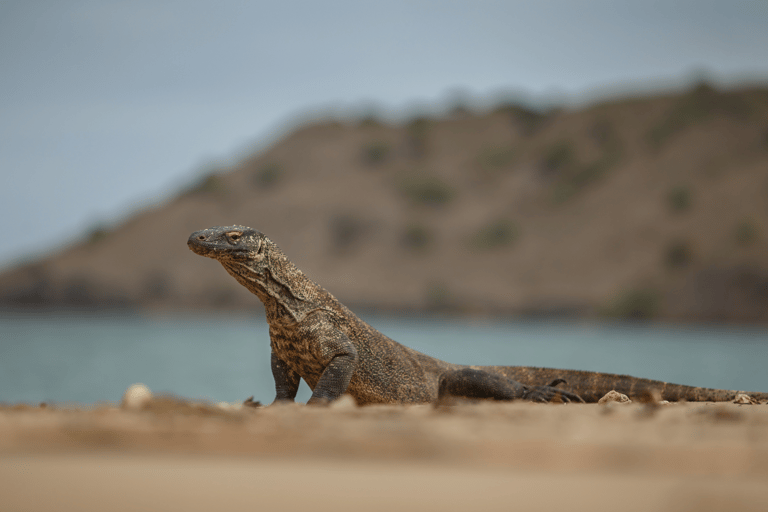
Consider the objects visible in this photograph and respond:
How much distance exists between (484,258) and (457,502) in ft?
218

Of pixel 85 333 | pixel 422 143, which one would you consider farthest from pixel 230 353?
pixel 422 143

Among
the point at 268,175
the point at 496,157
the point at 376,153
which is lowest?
the point at 268,175

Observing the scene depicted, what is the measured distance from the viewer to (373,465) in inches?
125

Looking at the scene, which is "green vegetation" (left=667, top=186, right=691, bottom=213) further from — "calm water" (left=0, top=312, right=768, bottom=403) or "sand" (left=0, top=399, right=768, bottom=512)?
"sand" (left=0, top=399, right=768, bottom=512)

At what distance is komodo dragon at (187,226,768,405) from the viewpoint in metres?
6.84

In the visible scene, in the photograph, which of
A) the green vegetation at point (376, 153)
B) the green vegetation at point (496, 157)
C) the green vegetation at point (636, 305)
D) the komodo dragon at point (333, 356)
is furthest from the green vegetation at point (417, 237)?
the komodo dragon at point (333, 356)

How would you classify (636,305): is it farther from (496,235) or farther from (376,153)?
(376,153)

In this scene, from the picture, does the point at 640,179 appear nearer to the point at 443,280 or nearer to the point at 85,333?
the point at 443,280

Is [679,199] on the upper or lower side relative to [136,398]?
upper

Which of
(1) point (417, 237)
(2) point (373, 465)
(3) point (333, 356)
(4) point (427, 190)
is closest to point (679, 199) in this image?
(1) point (417, 237)

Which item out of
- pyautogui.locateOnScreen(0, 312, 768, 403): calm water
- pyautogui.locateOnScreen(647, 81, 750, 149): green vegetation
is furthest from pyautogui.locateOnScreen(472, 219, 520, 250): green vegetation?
pyautogui.locateOnScreen(647, 81, 750, 149): green vegetation

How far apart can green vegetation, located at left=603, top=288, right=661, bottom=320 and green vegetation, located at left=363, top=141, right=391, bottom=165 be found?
39010 mm

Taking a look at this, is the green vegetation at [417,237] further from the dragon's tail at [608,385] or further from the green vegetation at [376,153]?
the dragon's tail at [608,385]

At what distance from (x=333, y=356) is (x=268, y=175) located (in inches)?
3196
